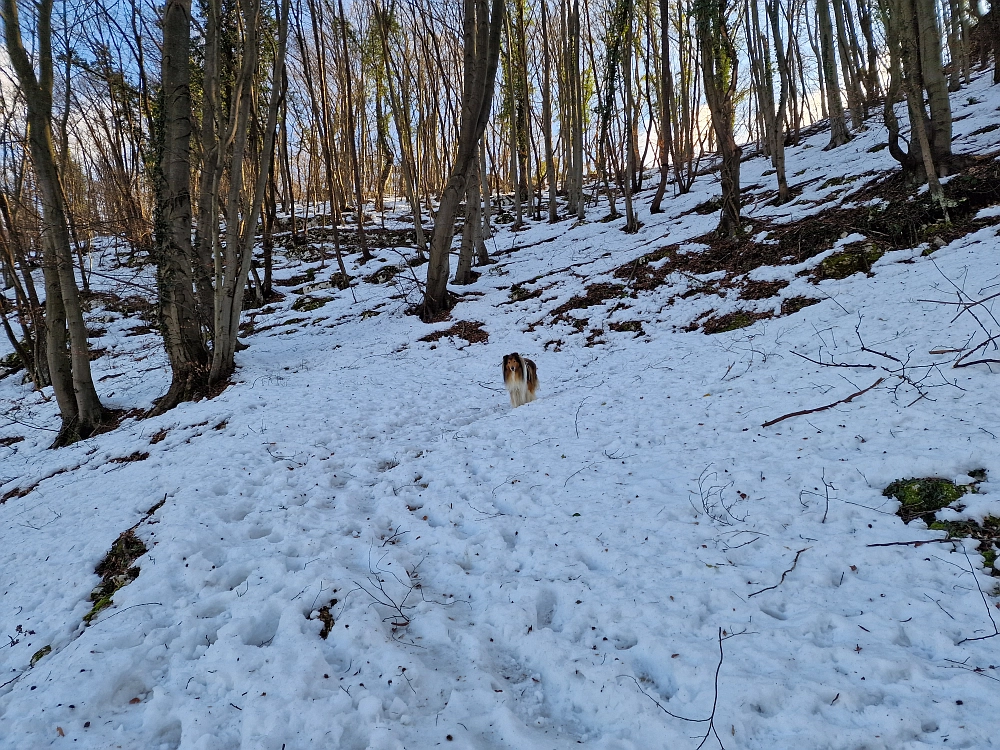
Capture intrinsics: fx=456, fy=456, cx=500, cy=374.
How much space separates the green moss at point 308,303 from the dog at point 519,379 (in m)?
11.0

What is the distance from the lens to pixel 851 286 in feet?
23.1

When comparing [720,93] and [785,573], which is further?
[720,93]

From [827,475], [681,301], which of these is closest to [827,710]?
[827,475]

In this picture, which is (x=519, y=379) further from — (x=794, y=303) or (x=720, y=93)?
(x=720, y=93)

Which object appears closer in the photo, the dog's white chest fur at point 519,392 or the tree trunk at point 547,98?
the dog's white chest fur at point 519,392

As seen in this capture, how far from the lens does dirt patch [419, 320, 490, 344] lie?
36.1ft

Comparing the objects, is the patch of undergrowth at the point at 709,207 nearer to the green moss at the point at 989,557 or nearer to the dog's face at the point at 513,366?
the dog's face at the point at 513,366

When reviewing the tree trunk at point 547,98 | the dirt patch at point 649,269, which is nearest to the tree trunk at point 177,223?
the dirt patch at point 649,269

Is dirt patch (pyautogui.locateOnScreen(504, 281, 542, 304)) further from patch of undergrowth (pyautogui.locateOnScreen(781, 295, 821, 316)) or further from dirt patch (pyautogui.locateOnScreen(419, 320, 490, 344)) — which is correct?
patch of undergrowth (pyautogui.locateOnScreen(781, 295, 821, 316))

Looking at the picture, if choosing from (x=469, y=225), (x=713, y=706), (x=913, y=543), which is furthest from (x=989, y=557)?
(x=469, y=225)

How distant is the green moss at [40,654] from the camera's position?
8.93 feet

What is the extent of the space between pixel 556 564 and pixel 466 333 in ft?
27.9

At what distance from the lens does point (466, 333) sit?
11312mm

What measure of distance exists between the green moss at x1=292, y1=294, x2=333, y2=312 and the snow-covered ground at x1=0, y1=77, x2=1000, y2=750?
9022 mm
